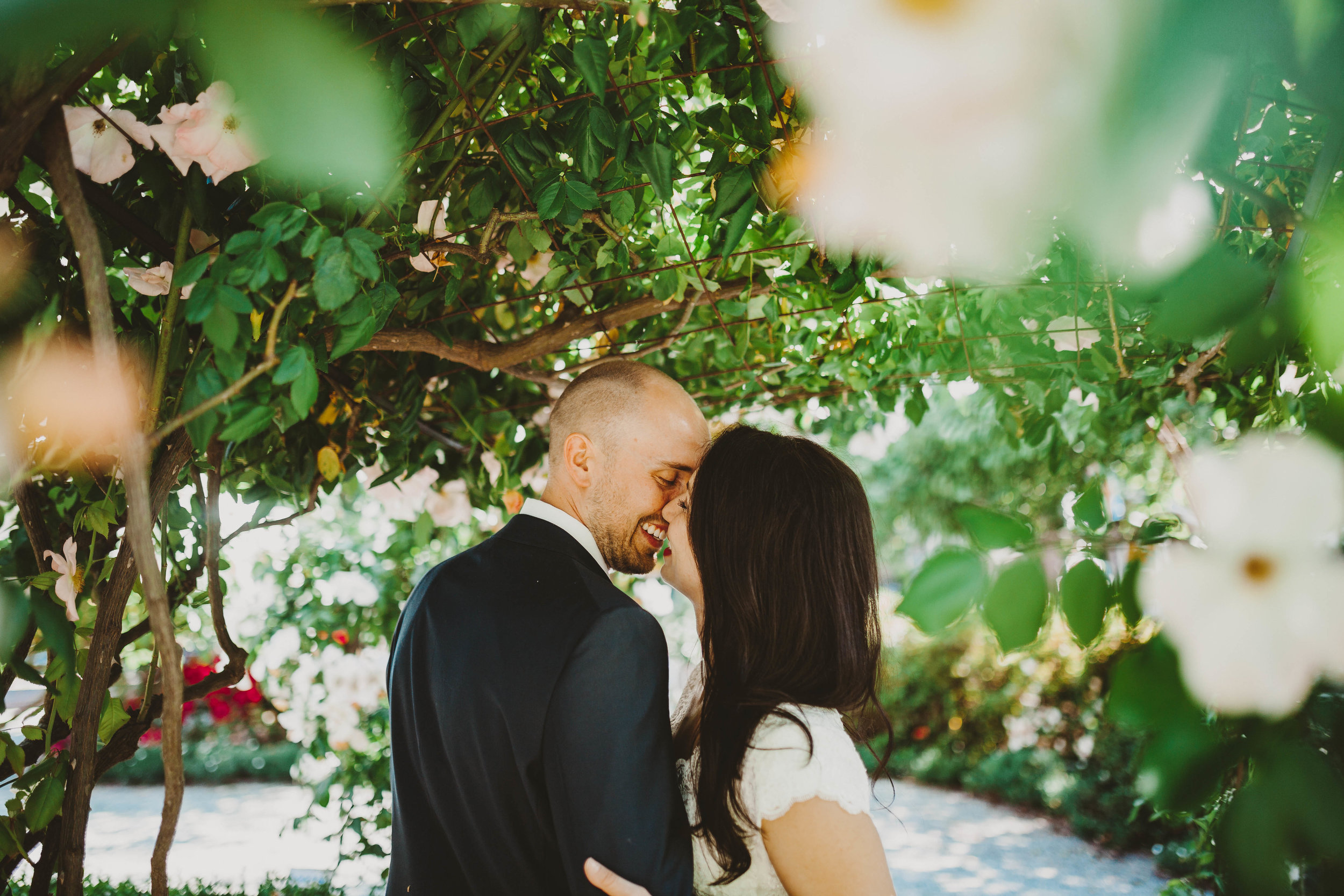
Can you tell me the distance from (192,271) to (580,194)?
1.86 feet

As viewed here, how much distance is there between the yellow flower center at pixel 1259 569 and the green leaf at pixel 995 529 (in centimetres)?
10

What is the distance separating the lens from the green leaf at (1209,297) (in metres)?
0.46

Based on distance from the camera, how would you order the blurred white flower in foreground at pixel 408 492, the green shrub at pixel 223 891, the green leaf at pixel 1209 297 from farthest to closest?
the green shrub at pixel 223 891 < the blurred white flower in foreground at pixel 408 492 < the green leaf at pixel 1209 297

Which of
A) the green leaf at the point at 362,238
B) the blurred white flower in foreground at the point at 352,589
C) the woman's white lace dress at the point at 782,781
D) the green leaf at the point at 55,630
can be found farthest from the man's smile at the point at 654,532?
the blurred white flower in foreground at the point at 352,589

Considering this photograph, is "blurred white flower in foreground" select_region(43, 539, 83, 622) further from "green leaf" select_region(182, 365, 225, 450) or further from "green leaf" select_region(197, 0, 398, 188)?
"green leaf" select_region(197, 0, 398, 188)

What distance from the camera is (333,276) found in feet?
2.99

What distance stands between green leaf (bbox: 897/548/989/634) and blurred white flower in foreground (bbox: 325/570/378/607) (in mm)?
3535

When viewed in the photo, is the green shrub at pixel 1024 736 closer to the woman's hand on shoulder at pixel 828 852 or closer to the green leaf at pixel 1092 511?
the woman's hand on shoulder at pixel 828 852

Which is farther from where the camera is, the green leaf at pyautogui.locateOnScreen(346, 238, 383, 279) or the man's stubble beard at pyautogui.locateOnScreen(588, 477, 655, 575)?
the man's stubble beard at pyautogui.locateOnScreen(588, 477, 655, 575)

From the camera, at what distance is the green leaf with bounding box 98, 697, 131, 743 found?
134 centimetres

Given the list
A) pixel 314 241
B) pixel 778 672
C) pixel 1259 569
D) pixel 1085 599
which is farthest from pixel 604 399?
pixel 1259 569

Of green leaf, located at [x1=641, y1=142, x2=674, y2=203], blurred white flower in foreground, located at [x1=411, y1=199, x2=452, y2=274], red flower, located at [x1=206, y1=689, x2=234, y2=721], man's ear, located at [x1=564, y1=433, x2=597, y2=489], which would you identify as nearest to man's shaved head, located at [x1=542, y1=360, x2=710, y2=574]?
man's ear, located at [x1=564, y1=433, x2=597, y2=489]

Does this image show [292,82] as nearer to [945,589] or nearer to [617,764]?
[945,589]

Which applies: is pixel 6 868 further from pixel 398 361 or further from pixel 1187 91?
pixel 1187 91
